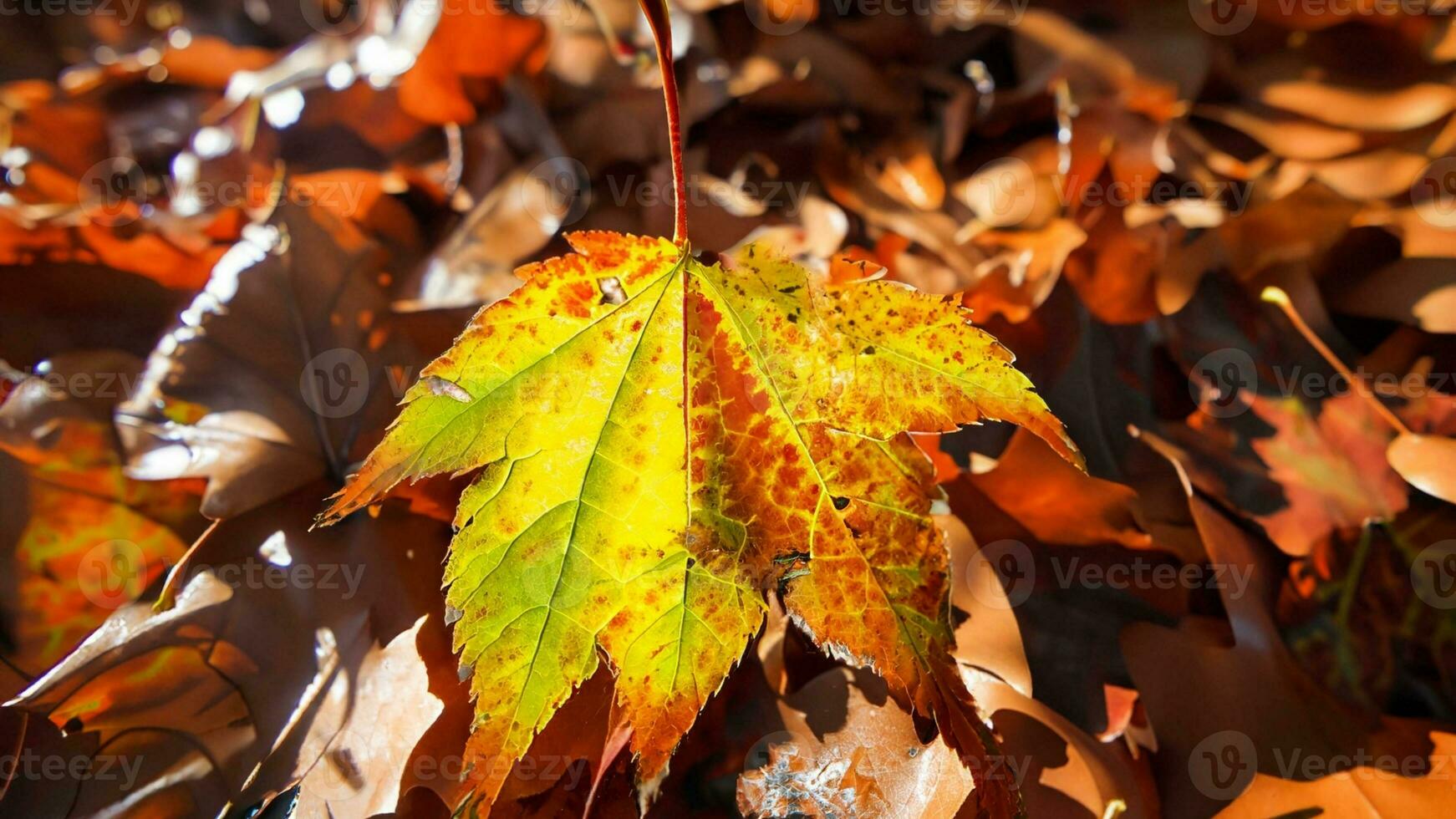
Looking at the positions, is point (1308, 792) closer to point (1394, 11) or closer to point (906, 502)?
point (906, 502)

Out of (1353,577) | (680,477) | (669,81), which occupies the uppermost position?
(669,81)

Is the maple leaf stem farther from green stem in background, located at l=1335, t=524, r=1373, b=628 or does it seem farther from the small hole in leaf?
the small hole in leaf

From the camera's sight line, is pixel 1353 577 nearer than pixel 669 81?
No

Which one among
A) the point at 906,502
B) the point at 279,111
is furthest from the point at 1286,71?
the point at 279,111

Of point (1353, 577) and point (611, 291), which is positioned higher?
point (611, 291)

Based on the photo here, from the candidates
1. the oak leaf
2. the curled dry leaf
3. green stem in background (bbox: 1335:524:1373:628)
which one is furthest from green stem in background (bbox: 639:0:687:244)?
green stem in background (bbox: 1335:524:1373:628)

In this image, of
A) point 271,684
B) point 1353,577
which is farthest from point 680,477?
point 1353,577

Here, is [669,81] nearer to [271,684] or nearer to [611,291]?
[611,291]

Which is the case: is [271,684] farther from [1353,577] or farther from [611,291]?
[1353,577]
